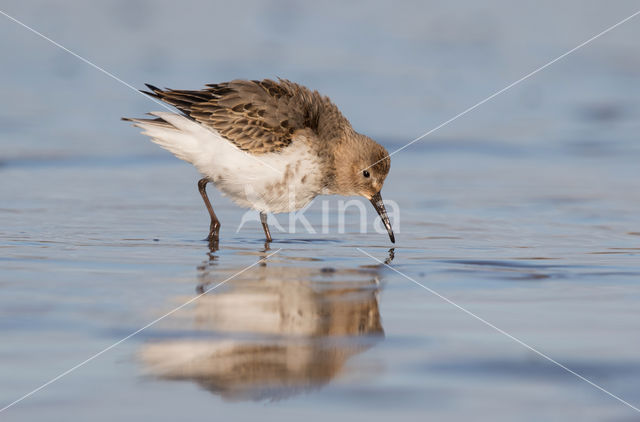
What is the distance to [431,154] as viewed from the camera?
11.6m

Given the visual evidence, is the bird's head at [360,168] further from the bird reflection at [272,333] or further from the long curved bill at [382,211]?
the bird reflection at [272,333]

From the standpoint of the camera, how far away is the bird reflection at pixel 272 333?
376 cm

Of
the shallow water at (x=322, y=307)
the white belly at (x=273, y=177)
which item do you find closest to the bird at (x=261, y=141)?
the white belly at (x=273, y=177)

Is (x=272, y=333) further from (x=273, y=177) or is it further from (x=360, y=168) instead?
(x=360, y=168)

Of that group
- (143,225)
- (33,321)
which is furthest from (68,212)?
(33,321)

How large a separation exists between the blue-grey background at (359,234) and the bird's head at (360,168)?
379 mm

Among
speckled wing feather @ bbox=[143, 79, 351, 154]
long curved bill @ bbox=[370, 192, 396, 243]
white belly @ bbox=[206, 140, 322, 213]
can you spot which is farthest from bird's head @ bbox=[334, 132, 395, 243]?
white belly @ bbox=[206, 140, 322, 213]

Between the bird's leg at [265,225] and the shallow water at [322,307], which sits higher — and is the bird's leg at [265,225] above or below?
above

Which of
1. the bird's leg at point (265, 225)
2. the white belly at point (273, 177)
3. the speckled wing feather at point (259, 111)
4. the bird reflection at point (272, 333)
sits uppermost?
the speckled wing feather at point (259, 111)

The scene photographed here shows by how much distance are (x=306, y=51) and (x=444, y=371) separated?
35.3 ft

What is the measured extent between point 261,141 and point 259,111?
1.14 feet

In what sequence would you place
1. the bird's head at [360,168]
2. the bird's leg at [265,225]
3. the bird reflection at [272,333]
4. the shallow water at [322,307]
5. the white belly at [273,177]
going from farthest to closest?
1. the bird's head at [360,168]
2. the bird's leg at [265,225]
3. the white belly at [273,177]
4. the bird reflection at [272,333]
5. the shallow water at [322,307]

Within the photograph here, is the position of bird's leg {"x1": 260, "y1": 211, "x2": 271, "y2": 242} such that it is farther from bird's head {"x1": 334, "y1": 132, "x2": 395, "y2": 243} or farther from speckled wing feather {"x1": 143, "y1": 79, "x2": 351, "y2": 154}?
bird's head {"x1": 334, "y1": 132, "x2": 395, "y2": 243}

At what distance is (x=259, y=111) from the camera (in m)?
7.96
